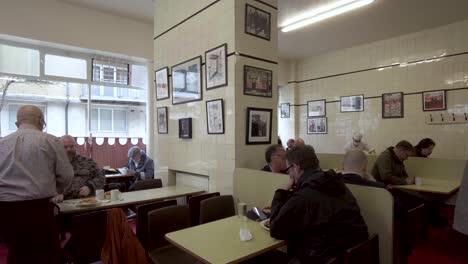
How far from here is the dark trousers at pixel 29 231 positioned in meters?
2.18

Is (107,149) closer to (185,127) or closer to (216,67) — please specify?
(185,127)

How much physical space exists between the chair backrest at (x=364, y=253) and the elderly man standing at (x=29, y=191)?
2222 mm

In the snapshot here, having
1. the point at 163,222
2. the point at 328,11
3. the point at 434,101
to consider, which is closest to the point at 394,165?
the point at 434,101

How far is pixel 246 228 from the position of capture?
2135mm

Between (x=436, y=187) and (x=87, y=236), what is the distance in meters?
4.11

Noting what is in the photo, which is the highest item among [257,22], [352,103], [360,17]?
[360,17]

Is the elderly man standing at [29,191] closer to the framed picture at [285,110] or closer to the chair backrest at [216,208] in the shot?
the chair backrest at [216,208]

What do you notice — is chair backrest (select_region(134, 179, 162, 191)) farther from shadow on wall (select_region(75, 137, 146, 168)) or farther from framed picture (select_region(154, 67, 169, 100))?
shadow on wall (select_region(75, 137, 146, 168))

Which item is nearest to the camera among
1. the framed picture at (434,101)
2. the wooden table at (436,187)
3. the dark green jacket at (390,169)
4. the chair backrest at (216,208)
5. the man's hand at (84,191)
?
the chair backrest at (216,208)

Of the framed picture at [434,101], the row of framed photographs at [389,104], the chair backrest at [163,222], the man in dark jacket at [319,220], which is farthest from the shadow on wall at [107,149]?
the framed picture at [434,101]

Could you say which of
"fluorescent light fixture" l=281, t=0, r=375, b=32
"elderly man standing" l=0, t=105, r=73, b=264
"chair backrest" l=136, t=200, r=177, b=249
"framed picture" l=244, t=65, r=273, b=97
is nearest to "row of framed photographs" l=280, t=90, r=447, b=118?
"fluorescent light fixture" l=281, t=0, r=375, b=32

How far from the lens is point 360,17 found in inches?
201

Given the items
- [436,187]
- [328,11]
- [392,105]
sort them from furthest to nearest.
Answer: [392,105], [328,11], [436,187]

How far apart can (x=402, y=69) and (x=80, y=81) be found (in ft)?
20.8
